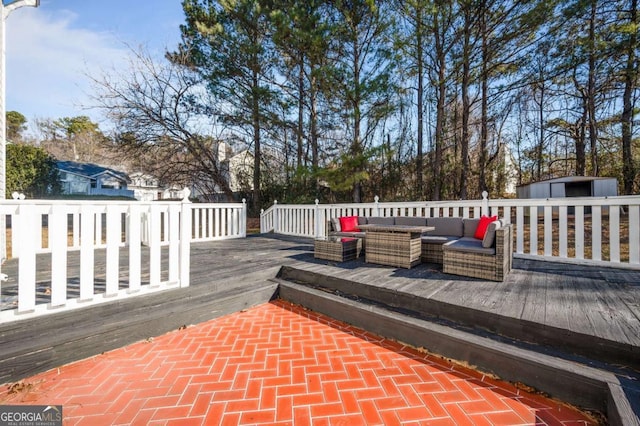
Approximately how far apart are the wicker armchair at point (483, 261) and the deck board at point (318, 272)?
130mm

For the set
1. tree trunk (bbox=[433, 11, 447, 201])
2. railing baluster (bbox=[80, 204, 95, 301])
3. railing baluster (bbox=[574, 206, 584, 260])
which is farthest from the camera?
tree trunk (bbox=[433, 11, 447, 201])

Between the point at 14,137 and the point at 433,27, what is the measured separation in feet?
106

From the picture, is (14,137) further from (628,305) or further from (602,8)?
(602,8)

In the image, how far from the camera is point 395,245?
395cm

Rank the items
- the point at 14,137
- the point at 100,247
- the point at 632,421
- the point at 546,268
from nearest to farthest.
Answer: the point at 632,421 → the point at 546,268 → the point at 100,247 → the point at 14,137

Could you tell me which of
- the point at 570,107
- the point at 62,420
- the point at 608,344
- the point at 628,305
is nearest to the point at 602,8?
the point at 570,107

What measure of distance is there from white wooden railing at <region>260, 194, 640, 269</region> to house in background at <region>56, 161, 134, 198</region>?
19.8 m

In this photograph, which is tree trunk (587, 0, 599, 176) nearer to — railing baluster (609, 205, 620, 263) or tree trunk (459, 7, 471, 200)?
tree trunk (459, 7, 471, 200)

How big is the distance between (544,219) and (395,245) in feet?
7.73

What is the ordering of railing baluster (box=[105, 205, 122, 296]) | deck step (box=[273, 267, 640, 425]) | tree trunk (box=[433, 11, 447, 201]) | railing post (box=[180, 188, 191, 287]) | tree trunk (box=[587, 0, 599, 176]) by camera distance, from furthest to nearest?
tree trunk (box=[433, 11, 447, 201]), tree trunk (box=[587, 0, 599, 176]), railing post (box=[180, 188, 191, 287]), railing baluster (box=[105, 205, 122, 296]), deck step (box=[273, 267, 640, 425])

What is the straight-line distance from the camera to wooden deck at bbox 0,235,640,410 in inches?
76.5

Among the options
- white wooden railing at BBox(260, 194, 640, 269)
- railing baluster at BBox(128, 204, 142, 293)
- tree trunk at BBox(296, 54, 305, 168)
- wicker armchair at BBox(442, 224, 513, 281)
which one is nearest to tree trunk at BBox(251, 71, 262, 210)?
tree trunk at BBox(296, 54, 305, 168)

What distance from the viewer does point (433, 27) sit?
316 inches

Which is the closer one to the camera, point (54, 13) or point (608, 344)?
point (608, 344)
